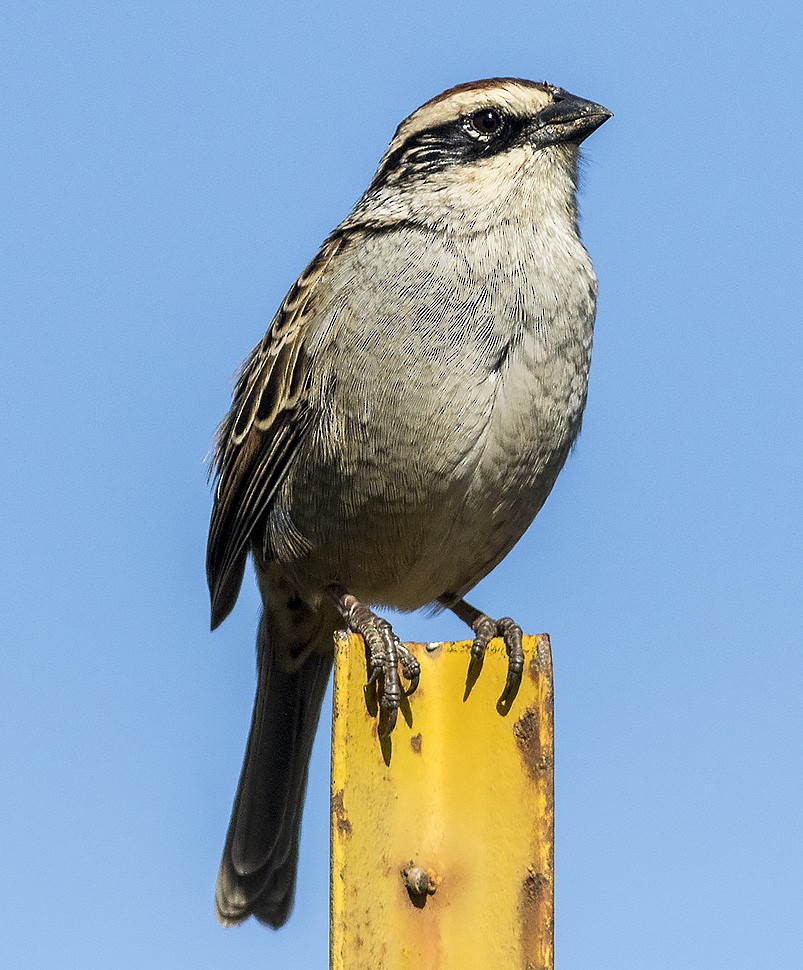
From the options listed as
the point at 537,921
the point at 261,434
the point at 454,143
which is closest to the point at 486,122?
the point at 454,143

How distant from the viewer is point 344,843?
334 cm

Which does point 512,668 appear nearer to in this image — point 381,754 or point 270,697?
point 381,754

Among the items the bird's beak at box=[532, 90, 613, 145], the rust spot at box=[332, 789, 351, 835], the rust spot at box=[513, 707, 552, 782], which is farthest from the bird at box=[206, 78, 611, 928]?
the rust spot at box=[332, 789, 351, 835]

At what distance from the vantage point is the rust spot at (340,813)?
3336 millimetres

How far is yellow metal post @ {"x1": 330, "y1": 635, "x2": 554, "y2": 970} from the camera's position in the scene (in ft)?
11.0

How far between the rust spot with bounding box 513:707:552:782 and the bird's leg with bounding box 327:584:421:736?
325mm

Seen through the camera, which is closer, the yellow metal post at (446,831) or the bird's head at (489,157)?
the yellow metal post at (446,831)

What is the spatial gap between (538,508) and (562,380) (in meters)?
0.64

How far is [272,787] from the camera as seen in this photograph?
6.39 meters

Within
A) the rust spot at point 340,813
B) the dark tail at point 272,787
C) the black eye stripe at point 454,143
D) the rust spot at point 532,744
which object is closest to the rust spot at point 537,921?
the rust spot at point 532,744

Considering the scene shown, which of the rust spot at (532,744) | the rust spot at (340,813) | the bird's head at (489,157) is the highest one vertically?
the bird's head at (489,157)

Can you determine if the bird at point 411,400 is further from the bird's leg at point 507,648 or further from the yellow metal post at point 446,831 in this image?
the yellow metal post at point 446,831

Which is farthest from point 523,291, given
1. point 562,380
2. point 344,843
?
point 344,843

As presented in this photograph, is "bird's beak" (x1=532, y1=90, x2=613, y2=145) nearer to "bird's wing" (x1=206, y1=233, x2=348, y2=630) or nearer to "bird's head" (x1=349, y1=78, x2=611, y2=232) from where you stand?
"bird's head" (x1=349, y1=78, x2=611, y2=232)
